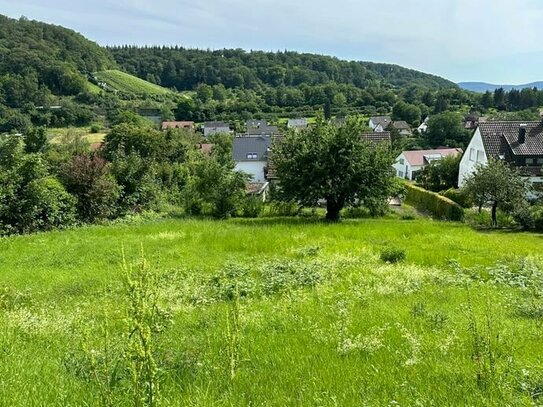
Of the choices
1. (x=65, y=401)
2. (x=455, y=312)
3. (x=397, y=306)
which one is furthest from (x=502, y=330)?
(x=65, y=401)

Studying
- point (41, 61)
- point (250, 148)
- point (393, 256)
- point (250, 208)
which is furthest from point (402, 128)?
point (41, 61)

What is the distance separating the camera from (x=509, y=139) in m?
46.2

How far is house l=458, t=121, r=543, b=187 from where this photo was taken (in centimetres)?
4425

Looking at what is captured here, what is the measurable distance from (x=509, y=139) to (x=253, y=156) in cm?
3332

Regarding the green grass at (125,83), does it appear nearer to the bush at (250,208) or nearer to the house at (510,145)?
the house at (510,145)

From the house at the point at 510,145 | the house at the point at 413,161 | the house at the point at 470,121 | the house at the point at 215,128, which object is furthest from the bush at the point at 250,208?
the house at the point at 215,128

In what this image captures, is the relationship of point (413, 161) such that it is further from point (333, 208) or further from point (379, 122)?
point (333, 208)

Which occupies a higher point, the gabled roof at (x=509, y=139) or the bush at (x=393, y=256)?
the gabled roof at (x=509, y=139)

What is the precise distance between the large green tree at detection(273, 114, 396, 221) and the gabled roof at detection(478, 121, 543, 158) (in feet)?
77.1

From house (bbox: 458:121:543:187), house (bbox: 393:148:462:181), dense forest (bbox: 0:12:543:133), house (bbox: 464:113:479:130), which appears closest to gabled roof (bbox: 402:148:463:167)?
house (bbox: 393:148:462:181)

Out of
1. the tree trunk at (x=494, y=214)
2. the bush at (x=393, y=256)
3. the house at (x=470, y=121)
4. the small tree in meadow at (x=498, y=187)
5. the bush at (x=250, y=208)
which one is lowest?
the bush at (x=250, y=208)

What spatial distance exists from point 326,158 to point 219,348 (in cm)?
2137

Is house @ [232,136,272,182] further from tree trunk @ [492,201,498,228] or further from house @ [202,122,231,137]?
house @ [202,122,231,137]

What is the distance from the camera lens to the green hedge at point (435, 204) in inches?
1292
